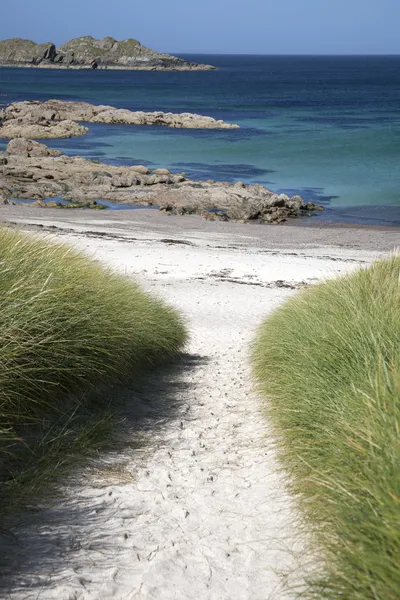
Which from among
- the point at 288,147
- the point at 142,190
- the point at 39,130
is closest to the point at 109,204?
the point at 142,190

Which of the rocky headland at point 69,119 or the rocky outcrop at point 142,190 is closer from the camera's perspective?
the rocky outcrop at point 142,190

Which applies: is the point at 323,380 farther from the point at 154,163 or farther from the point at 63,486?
the point at 154,163

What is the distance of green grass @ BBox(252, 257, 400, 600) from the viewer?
3020 millimetres

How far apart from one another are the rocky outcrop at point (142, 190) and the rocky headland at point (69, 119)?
52.8 ft

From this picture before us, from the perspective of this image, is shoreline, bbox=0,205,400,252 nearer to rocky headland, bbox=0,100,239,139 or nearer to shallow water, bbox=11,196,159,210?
shallow water, bbox=11,196,159,210

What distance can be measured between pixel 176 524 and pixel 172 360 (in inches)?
177

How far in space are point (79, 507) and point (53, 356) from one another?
1.46 m

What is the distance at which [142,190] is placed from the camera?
32625 mm

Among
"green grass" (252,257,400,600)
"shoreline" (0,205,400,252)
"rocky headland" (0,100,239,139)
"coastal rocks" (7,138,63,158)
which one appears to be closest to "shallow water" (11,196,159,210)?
"shoreline" (0,205,400,252)

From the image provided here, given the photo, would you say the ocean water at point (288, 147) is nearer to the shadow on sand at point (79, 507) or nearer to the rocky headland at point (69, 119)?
the rocky headland at point (69, 119)

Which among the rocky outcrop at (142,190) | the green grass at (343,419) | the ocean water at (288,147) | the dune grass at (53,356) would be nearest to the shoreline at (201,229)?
the rocky outcrop at (142,190)

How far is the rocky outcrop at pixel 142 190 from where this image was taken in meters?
28.7

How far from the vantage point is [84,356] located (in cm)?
584

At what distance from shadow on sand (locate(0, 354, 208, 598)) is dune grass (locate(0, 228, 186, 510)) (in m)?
0.17
